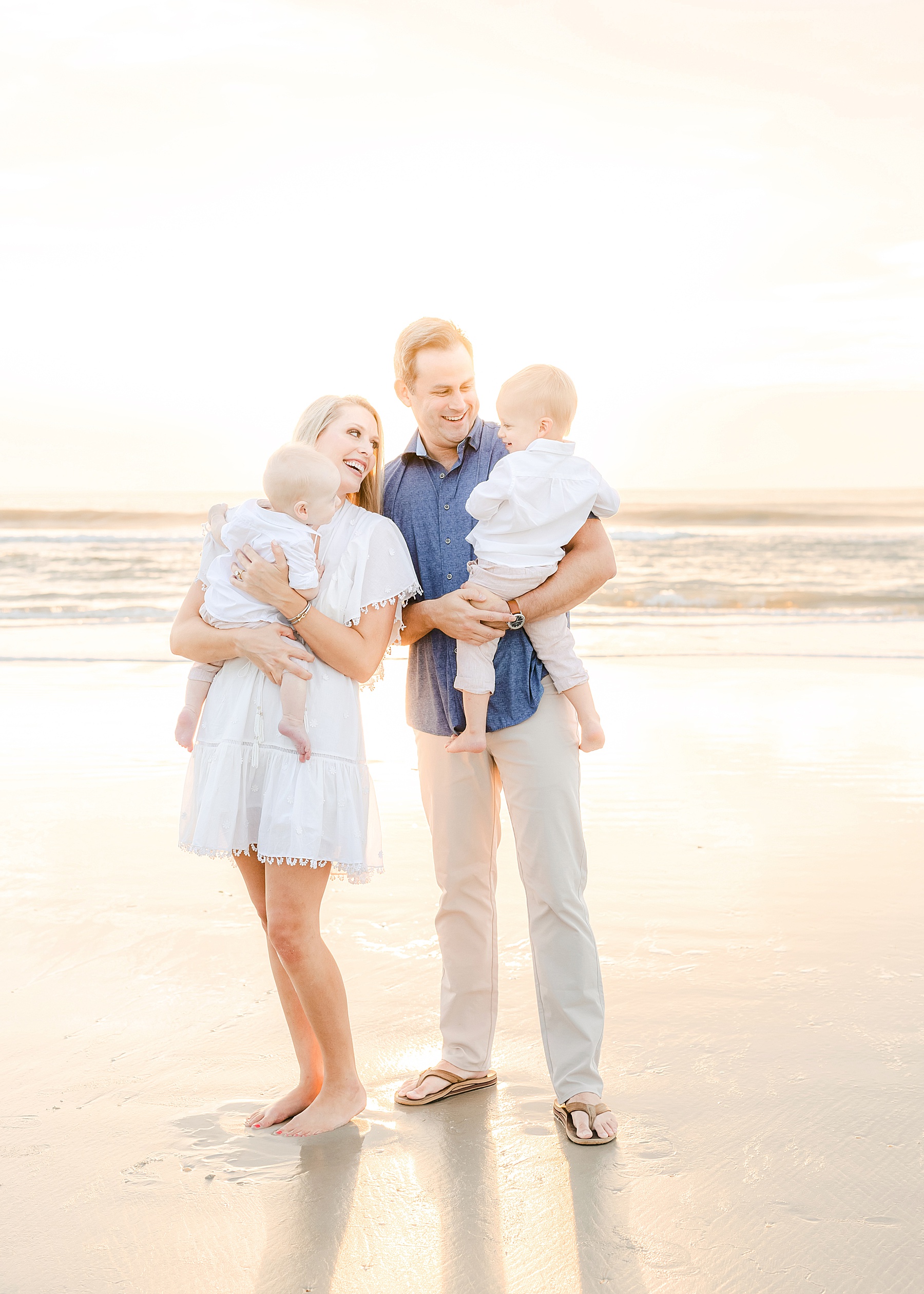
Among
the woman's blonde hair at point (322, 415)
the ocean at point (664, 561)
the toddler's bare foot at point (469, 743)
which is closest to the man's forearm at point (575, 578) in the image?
the toddler's bare foot at point (469, 743)

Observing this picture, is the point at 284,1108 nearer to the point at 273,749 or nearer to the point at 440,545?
the point at 273,749

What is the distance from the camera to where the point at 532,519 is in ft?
8.52

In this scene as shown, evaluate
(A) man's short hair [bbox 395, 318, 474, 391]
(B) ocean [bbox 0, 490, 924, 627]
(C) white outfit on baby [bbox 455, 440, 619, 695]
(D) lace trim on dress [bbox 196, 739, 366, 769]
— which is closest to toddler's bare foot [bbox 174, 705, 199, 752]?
(D) lace trim on dress [bbox 196, 739, 366, 769]

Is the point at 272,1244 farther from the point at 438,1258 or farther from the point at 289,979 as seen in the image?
the point at 289,979

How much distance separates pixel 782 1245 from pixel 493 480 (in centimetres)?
177

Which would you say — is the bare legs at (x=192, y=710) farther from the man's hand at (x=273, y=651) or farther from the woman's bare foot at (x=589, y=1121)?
the woman's bare foot at (x=589, y=1121)

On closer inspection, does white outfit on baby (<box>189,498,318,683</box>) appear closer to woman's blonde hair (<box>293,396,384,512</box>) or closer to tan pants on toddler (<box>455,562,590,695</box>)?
woman's blonde hair (<box>293,396,384,512</box>)

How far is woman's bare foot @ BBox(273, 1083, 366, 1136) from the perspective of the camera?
2449mm

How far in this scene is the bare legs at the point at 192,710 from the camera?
8.30 ft

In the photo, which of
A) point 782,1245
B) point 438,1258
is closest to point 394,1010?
point 438,1258

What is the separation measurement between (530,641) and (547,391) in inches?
24.9

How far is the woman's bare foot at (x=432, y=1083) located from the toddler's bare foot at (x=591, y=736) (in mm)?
899

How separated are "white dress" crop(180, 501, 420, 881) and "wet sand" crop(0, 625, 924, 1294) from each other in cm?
70

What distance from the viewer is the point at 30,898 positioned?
12.8 ft
